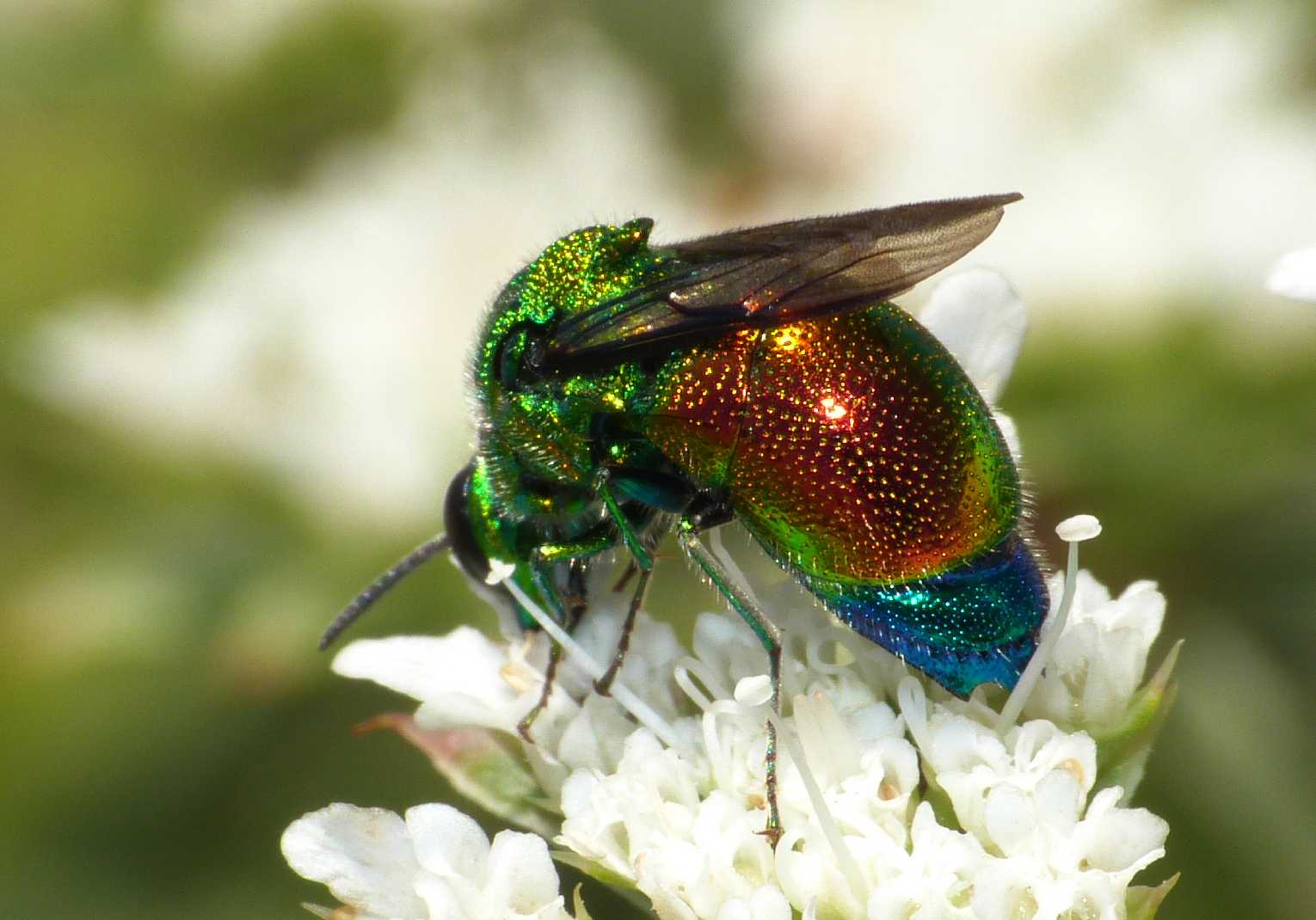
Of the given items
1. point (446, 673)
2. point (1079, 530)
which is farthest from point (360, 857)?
point (1079, 530)

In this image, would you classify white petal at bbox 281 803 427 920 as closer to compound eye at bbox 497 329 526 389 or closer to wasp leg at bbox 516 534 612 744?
wasp leg at bbox 516 534 612 744

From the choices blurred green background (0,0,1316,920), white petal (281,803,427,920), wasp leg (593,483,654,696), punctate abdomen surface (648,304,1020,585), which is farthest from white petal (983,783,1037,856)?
blurred green background (0,0,1316,920)

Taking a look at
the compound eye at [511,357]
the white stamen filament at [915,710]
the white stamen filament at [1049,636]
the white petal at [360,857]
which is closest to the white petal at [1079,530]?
the white stamen filament at [1049,636]

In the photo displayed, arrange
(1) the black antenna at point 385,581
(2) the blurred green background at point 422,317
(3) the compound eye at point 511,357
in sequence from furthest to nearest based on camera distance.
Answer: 1. (2) the blurred green background at point 422,317
2. (1) the black antenna at point 385,581
3. (3) the compound eye at point 511,357

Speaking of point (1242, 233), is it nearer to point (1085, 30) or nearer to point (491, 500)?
point (1085, 30)

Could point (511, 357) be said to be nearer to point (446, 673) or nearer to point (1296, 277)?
point (446, 673)

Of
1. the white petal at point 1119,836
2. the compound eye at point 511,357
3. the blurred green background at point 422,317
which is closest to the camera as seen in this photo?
the white petal at point 1119,836

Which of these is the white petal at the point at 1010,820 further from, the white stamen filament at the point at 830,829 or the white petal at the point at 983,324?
the white petal at the point at 983,324
